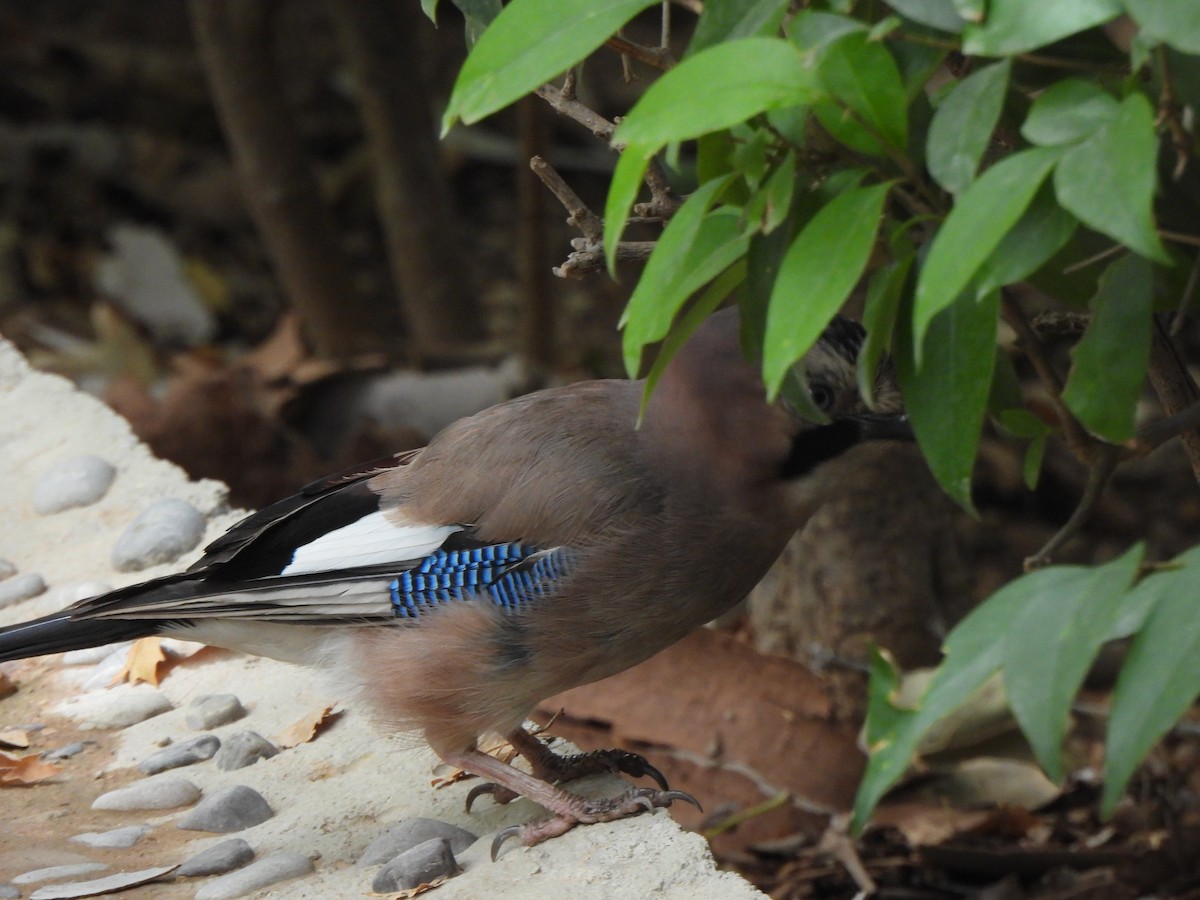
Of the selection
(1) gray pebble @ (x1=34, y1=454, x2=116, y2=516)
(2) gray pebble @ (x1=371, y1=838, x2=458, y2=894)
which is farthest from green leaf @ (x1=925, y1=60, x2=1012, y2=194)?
(1) gray pebble @ (x1=34, y1=454, x2=116, y2=516)

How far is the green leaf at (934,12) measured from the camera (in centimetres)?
127

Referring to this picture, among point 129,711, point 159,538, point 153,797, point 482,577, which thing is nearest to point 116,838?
point 153,797

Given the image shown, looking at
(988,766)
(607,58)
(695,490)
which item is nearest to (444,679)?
(695,490)

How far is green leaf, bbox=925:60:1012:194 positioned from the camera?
4.24ft

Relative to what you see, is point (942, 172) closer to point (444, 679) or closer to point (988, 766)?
point (444, 679)

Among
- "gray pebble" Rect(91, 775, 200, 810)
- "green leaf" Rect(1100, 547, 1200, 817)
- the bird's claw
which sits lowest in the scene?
the bird's claw

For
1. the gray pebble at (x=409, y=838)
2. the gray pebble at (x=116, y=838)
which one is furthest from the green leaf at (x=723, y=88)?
the gray pebble at (x=116, y=838)

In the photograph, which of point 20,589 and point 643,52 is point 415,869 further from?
point 20,589

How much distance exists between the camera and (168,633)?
103 inches

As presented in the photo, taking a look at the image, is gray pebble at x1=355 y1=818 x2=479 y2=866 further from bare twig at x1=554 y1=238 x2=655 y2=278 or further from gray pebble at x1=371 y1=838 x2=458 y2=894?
bare twig at x1=554 y1=238 x2=655 y2=278

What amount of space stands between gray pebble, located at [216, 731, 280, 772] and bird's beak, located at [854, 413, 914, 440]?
3.77ft

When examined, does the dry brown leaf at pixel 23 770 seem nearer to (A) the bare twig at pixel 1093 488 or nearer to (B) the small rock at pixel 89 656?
(B) the small rock at pixel 89 656

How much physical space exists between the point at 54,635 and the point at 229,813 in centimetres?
Answer: 40

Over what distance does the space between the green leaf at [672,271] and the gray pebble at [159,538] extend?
1935mm
